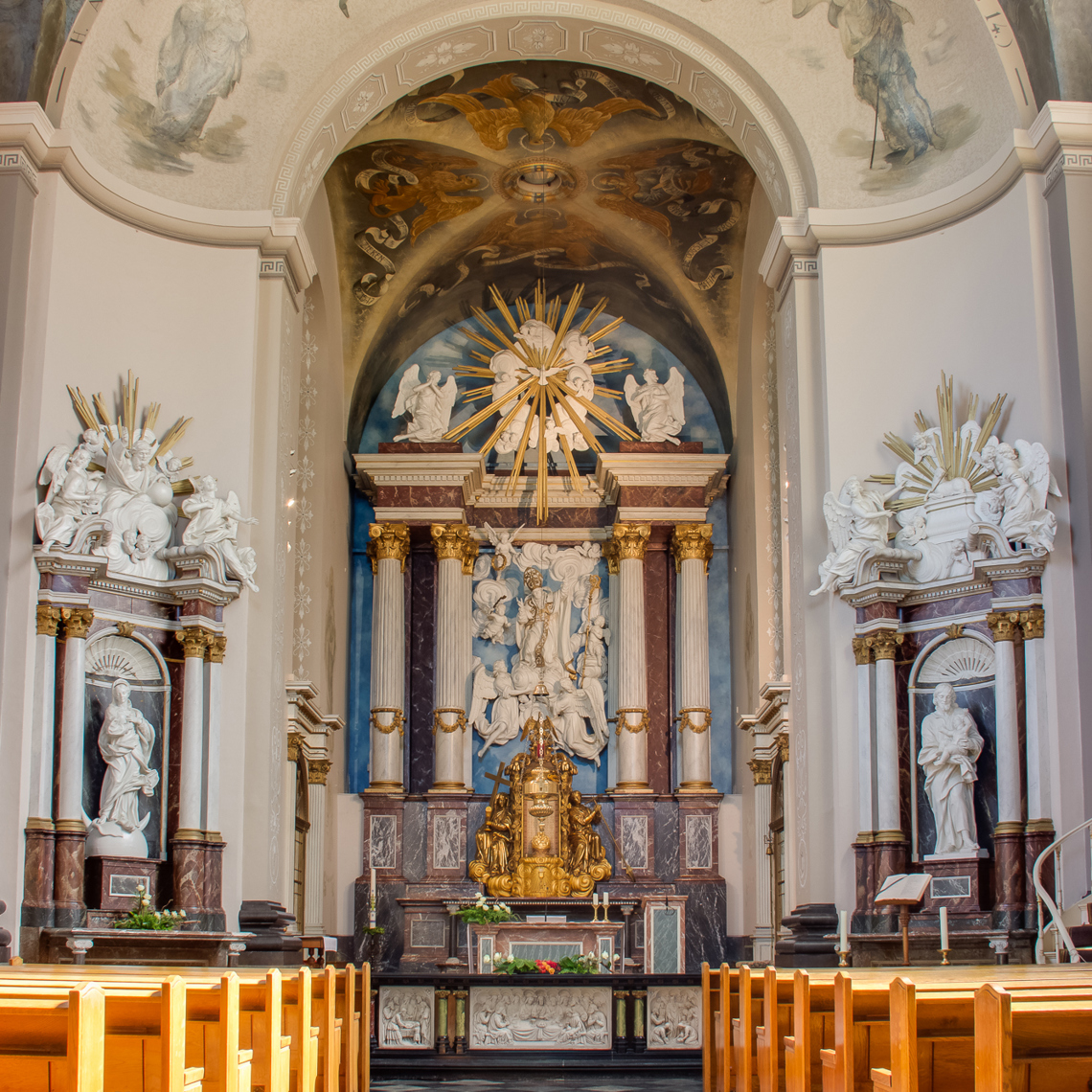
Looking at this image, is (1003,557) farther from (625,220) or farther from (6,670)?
(625,220)

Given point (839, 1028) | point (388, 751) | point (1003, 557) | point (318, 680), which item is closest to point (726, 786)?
point (388, 751)

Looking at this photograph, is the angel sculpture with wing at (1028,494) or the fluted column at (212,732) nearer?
the angel sculpture with wing at (1028,494)

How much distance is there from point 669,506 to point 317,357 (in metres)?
4.81

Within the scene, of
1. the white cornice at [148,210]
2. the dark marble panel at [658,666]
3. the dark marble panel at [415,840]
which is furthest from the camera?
the dark marble panel at [658,666]

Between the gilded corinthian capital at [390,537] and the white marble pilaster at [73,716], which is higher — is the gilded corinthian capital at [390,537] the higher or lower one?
the higher one

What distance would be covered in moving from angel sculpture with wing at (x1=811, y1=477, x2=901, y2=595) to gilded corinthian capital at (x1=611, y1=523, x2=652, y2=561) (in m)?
6.72

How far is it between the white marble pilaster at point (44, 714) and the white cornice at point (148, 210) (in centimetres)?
341

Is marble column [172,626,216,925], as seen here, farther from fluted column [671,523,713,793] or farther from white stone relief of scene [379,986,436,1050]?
fluted column [671,523,713,793]

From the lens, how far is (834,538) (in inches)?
454

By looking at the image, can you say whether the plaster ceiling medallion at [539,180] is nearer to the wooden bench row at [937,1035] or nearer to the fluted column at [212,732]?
the fluted column at [212,732]

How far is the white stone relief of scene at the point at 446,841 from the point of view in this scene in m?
17.3

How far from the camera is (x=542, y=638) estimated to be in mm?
18547

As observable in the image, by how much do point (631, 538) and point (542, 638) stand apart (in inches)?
67.0

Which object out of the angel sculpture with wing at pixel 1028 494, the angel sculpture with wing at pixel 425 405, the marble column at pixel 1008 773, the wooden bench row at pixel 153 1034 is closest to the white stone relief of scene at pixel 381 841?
the angel sculpture with wing at pixel 425 405
